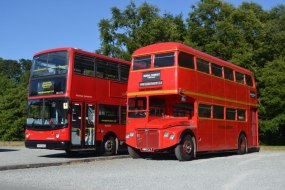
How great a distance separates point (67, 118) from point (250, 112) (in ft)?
34.8

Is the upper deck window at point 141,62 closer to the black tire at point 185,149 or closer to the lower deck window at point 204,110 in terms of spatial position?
the lower deck window at point 204,110

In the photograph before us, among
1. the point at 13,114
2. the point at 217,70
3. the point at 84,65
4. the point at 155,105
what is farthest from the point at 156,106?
the point at 13,114

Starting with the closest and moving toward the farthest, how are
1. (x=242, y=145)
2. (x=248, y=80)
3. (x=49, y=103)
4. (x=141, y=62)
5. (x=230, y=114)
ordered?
(x=141, y=62)
(x=49, y=103)
(x=230, y=114)
(x=242, y=145)
(x=248, y=80)

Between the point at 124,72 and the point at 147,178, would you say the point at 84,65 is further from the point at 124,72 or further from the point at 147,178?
the point at 147,178

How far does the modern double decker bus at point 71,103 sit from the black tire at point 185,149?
4345mm

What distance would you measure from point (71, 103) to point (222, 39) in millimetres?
25976

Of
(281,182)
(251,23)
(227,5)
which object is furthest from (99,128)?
(227,5)

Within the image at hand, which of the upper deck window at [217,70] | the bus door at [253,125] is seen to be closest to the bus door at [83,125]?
the upper deck window at [217,70]

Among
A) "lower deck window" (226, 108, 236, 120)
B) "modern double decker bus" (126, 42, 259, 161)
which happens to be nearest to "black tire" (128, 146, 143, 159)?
"modern double decker bus" (126, 42, 259, 161)

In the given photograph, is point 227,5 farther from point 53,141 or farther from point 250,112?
point 53,141

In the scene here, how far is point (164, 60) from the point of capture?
1639 centimetres

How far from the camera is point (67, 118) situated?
16.9 meters

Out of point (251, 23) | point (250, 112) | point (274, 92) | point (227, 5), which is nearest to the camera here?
point (250, 112)

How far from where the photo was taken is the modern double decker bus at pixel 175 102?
1588 centimetres
